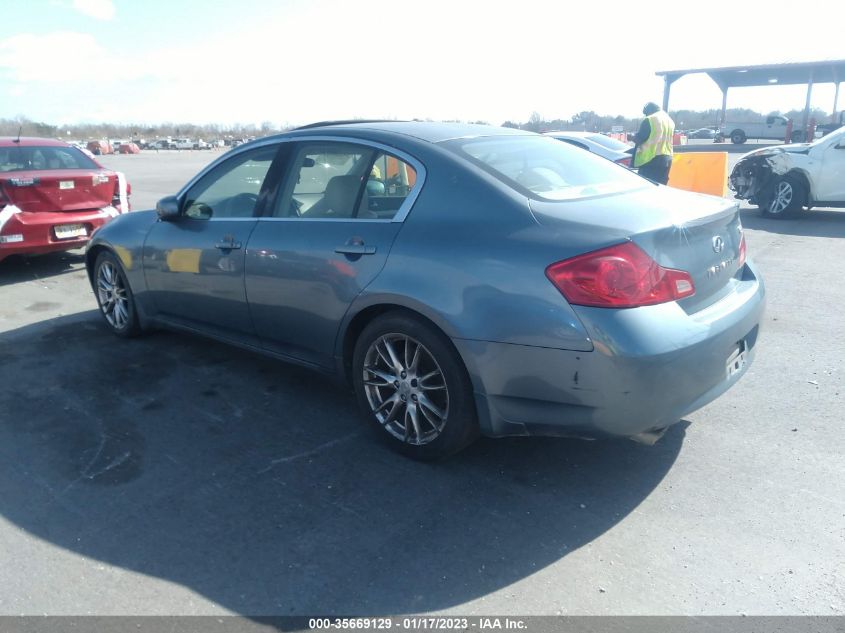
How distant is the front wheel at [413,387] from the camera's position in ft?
10.6

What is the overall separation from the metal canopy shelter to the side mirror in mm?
45456

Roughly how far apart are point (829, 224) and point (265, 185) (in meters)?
9.53

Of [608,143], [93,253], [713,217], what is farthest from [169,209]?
[608,143]

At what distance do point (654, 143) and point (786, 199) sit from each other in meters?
2.44

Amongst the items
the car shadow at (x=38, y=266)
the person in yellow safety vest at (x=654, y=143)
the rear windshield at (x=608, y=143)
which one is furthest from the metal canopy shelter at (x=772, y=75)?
the car shadow at (x=38, y=266)

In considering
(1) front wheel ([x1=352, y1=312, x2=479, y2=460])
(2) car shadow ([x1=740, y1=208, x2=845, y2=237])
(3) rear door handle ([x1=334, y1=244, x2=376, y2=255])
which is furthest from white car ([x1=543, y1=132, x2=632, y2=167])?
(1) front wheel ([x1=352, y1=312, x2=479, y2=460])

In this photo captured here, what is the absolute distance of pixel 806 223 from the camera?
1069 cm

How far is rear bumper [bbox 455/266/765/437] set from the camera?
2795 mm

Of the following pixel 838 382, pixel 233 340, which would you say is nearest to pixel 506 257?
pixel 233 340

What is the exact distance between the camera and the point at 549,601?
8.26 feet

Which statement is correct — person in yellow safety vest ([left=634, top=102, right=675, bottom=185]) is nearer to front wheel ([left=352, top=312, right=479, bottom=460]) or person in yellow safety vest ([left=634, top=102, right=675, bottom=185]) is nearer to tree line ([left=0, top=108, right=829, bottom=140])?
front wheel ([left=352, top=312, right=479, bottom=460])

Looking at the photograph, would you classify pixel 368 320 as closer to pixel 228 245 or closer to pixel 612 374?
pixel 228 245

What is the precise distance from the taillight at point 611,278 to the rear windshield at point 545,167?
0.53 metres

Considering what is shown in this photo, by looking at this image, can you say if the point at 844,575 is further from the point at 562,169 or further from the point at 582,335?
A: the point at 562,169
